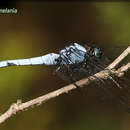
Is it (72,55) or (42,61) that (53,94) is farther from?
(42,61)

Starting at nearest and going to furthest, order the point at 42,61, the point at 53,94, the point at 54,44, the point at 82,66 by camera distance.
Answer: the point at 53,94 → the point at 82,66 → the point at 42,61 → the point at 54,44

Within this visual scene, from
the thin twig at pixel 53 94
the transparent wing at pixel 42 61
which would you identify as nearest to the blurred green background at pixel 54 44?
the transparent wing at pixel 42 61

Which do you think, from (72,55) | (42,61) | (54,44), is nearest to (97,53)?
(72,55)

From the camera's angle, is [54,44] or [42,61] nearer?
[42,61]

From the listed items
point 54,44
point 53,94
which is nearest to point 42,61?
point 53,94

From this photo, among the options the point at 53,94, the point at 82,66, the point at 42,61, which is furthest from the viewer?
the point at 42,61

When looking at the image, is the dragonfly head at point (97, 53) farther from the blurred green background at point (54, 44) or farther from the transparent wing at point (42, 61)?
the blurred green background at point (54, 44)

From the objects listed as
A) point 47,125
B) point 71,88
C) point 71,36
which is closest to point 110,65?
point 71,88

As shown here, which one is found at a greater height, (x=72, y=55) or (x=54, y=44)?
(x=72, y=55)
